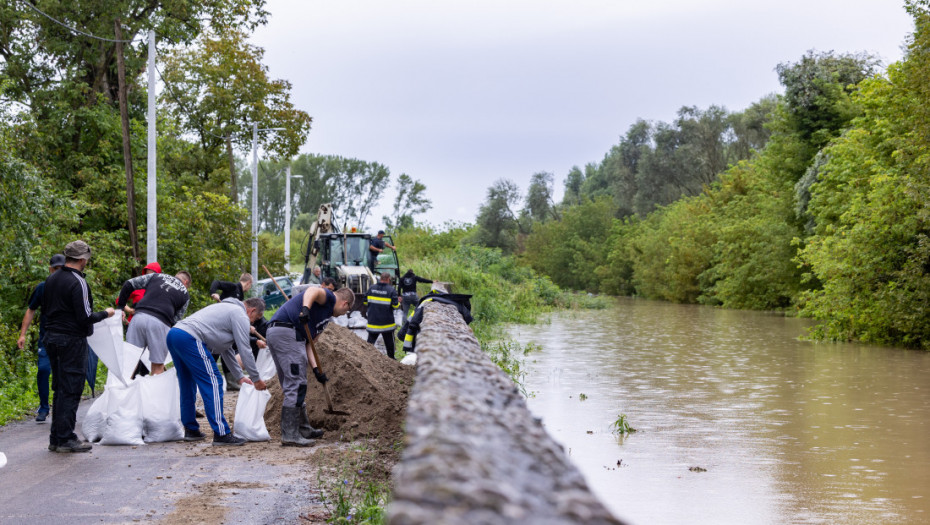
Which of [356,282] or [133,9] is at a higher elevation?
[133,9]

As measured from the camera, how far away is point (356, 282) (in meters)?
24.8

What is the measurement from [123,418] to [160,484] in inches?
80.3

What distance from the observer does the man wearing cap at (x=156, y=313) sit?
33.8ft

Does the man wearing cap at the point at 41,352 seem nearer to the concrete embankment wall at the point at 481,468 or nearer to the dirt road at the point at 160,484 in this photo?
the dirt road at the point at 160,484

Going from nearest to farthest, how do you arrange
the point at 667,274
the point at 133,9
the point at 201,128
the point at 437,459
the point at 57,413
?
the point at 437,459, the point at 57,413, the point at 133,9, the point at 201,128, the point at 667,274

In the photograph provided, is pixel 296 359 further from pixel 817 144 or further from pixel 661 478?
pixel 817 144

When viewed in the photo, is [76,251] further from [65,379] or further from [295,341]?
Result: [295,341]

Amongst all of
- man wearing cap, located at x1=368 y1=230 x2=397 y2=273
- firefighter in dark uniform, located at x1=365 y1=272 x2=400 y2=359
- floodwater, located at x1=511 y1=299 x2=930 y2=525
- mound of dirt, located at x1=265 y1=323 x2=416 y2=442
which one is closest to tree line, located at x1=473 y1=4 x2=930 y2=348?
floodwater, located at x1=511 y1=299 x2=930 y2=525

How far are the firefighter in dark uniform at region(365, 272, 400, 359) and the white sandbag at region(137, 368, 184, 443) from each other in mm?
6368

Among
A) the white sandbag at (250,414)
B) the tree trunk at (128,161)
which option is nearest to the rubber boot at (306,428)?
the white sandbag at (250,414)

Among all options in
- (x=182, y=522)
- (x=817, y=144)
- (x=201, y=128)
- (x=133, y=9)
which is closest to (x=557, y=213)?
(x=817, y=144)

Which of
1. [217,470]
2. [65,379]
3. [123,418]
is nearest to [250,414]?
[123,418]

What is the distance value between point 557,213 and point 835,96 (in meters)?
54.0

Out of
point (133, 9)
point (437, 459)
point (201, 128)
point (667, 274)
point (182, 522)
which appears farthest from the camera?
point (667, 274)
